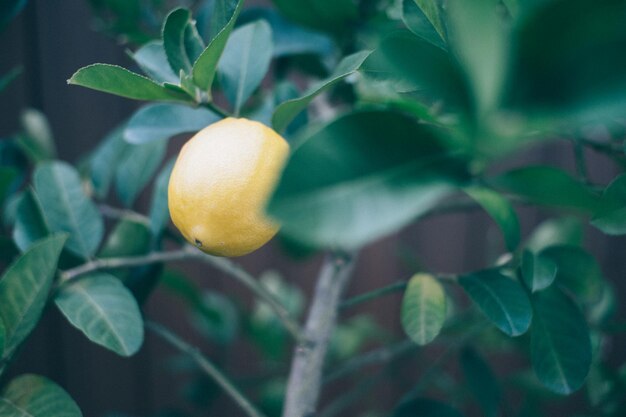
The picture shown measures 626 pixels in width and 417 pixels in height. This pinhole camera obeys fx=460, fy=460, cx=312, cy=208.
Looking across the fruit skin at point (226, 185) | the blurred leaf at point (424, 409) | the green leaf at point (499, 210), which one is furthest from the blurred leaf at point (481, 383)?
the fruit skin at point (226, 185)

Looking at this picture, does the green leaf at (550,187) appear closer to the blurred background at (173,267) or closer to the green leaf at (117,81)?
the green leaf at (117,81)

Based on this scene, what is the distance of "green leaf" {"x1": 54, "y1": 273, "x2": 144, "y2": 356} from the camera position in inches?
17.9

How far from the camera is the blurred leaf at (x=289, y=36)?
670mm

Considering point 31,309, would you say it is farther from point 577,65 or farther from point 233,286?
point 233,286

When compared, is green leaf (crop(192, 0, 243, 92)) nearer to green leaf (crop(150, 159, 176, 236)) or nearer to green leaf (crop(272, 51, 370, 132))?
green leaf (crop(272, 51, 370, 132))

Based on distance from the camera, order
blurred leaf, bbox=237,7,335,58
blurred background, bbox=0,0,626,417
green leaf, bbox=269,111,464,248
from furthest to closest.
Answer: blurred background, bbox=0,0,626,417 < blurred leaf, bbox=237,7,335,58 < green leaf, bbox=269,111,464,248

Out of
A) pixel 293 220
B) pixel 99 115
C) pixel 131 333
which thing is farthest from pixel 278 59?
pixel 99 115

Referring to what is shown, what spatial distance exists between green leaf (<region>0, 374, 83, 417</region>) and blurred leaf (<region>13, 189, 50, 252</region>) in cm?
16

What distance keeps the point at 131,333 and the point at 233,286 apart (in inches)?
38.5

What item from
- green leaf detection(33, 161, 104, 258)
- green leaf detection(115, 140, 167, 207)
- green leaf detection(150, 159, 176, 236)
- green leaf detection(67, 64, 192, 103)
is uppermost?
green leaf detection(115, 140, 167, 207)

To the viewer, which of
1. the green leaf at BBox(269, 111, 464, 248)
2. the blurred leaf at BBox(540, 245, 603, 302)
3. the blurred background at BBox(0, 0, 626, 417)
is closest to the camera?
the green leaf at BBox(269, 111, 464, 248)

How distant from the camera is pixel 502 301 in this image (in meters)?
0.45

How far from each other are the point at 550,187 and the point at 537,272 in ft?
0.65

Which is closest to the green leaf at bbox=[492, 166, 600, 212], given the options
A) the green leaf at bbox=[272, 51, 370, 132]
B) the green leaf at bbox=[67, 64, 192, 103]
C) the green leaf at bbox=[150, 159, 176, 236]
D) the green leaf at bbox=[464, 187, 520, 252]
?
the green leaf at bbox=[464, 187, 520, 252]
